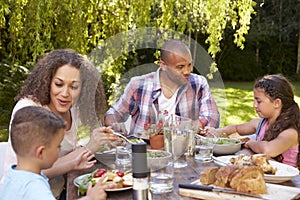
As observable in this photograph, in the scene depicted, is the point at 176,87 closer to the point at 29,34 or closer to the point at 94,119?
the point at 94,119

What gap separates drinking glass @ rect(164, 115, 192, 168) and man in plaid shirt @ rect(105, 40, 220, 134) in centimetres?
69

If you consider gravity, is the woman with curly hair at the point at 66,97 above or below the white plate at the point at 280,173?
above

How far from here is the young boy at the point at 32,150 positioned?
1335 millimetres

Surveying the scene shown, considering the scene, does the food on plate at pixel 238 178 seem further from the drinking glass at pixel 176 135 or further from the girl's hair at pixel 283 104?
the girl's hair at pixel 283 104

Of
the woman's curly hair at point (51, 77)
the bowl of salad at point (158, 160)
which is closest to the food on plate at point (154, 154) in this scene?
the bowl of salad at point (158, 160)

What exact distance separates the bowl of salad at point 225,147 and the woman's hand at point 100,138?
49 cm

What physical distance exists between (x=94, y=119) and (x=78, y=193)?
0.73 m

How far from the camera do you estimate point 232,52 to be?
1112 centimetres

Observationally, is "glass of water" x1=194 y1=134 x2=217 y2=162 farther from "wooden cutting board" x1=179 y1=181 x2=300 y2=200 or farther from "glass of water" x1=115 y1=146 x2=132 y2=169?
"wooden cutting board" x1=179 y1=181 x2=300 y2=200

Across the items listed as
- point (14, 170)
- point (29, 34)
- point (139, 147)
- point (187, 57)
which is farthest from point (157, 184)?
point (29, 34)

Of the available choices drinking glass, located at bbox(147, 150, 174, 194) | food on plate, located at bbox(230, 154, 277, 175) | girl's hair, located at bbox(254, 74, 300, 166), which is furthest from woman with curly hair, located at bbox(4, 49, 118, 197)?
girl's hair, located at bbox(254, 74, 300, 166)

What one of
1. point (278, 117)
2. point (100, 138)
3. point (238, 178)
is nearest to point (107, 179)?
point (100, 138)

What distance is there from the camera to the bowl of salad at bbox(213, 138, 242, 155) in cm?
208

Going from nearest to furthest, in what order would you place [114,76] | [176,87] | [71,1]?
[176,87]
[71,1]
[114,76]
